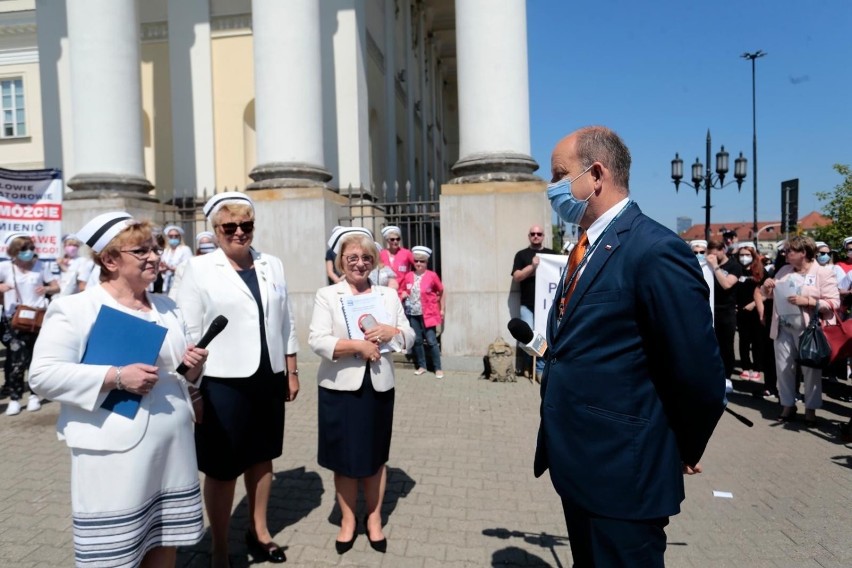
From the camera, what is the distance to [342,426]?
12.2 ft

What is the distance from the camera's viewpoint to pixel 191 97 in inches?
545

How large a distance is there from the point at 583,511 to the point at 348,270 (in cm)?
226

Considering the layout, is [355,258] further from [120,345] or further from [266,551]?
[266,551]

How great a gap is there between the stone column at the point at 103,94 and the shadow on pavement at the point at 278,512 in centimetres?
828

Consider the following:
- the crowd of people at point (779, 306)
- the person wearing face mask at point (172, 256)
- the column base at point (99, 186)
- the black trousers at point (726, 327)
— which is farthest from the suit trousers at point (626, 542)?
the column base at point (99, 186)

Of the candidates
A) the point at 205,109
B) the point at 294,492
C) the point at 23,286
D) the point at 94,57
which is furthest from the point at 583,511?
the point at 205,109

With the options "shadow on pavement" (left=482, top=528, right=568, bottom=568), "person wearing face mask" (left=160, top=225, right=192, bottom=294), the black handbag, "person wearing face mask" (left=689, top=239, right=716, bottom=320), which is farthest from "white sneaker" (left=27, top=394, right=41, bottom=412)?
the black handbag

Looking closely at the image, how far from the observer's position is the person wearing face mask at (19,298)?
23.6 ft

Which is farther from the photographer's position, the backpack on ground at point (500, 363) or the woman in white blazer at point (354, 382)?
→ the backpack on ground at point (500, 363)

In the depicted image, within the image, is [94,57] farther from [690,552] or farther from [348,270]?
[690,552]

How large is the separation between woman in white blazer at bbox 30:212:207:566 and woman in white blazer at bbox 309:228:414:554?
43.5 inches

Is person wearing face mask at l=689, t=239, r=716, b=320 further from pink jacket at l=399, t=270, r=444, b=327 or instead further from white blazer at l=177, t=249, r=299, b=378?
white blazer at l=177, t=249, r=299, b=378

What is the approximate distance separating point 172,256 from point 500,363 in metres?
6.18

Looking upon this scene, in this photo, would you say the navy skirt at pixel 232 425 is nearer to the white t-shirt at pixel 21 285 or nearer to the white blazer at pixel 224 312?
the white blazer at pixel 224 312
